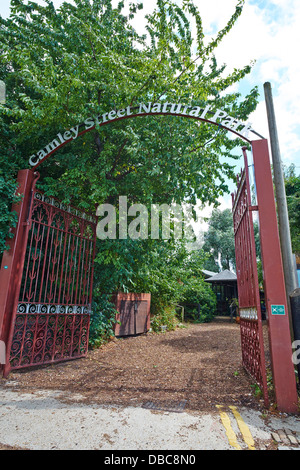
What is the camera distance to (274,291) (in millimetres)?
3604

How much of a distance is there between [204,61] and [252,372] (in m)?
7.16

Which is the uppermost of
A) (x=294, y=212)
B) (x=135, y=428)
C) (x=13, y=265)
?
(x=294, y=212)

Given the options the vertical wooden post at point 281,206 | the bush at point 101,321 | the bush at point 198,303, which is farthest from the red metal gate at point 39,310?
the bush at point 198,303

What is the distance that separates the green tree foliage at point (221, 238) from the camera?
118 feet

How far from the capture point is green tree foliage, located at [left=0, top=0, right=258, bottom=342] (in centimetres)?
549

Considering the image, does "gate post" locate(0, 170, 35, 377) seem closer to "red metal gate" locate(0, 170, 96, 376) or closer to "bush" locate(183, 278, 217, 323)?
"red metal gate" locate(0, 170, 96, 376)

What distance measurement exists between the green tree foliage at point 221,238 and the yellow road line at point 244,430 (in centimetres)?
3344

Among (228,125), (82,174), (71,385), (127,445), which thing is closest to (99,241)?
(82,174)

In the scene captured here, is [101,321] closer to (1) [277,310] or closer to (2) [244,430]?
(1) [277,310]

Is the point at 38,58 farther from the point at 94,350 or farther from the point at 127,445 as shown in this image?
the point at 127,445

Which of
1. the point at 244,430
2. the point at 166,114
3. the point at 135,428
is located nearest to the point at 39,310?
the point at 135,428

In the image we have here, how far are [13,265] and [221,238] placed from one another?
33.4 m

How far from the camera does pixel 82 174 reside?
616 centimetres

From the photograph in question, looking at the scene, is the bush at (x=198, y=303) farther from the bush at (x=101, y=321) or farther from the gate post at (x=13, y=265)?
→ the gate post at (x=13, y=265)
